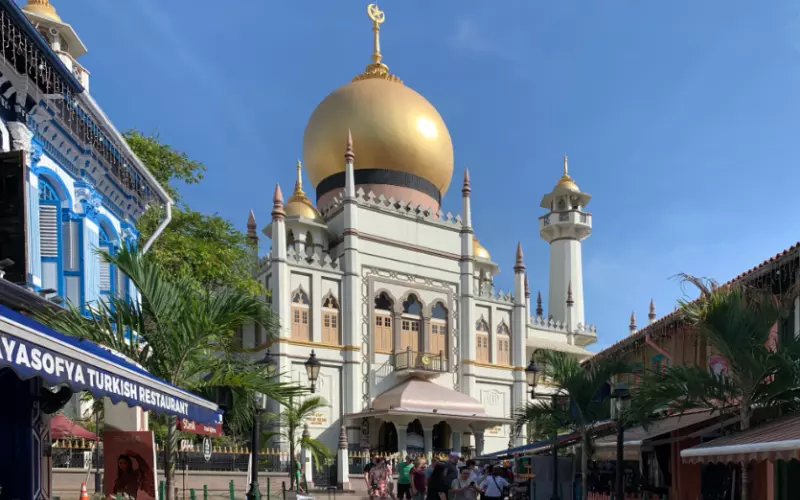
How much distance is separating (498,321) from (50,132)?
88.3 feet

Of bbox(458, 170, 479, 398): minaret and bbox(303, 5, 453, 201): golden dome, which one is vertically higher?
bbox(303, 5, 453, 201): golden dome

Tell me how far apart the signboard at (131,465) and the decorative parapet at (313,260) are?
24.0 metres

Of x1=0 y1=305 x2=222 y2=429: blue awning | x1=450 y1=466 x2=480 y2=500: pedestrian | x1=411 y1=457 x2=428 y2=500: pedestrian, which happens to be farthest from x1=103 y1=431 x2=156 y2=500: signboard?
x1=411 y1=457 x2=428 y2=500: pedestrian

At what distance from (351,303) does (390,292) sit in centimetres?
217

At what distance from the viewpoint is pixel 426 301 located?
3631 centimetres

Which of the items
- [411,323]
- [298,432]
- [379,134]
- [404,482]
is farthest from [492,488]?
[379,134]

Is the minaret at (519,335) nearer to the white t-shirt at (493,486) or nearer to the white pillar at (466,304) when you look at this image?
the white pillar at (466,304)

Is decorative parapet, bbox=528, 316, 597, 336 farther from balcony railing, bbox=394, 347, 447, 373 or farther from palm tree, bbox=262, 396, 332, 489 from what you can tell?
palm tree, bbox=262, 396, 332, 489

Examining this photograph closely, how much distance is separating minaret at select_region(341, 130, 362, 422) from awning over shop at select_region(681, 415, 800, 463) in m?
22.8

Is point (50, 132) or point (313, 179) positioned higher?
point (313, 179)

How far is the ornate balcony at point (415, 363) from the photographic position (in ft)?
113

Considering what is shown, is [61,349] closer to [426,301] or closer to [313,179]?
[426,301]

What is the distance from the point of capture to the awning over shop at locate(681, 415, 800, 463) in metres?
9.04

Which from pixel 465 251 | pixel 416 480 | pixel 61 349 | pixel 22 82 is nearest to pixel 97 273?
pixel 22 82
